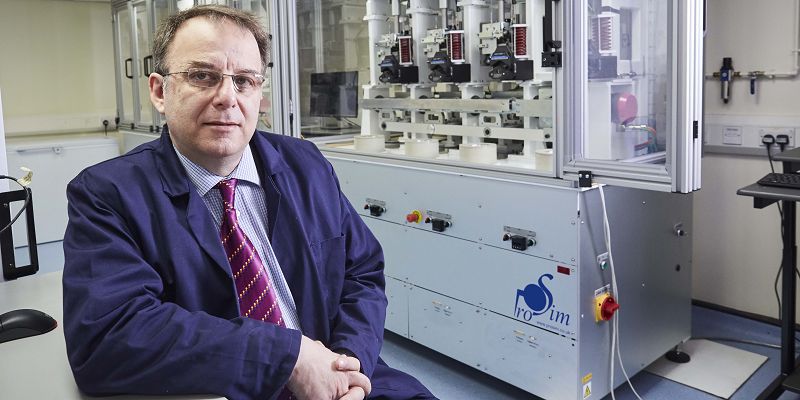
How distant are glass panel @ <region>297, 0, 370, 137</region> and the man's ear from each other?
2075 mm

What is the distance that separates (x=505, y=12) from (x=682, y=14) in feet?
2.96

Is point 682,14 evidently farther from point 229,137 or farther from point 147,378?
point 147,378

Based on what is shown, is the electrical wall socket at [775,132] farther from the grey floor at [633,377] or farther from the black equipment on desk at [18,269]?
the black equipment on desk at [18,269]

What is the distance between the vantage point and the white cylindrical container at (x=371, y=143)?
3107 millimetres

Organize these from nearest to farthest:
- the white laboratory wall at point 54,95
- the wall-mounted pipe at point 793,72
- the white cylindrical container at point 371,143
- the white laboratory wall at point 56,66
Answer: the wall-mounted pipe at point 793,72, the white cylindrical container at point 371,143, the white laboratory wall at point 54,95, the white laboratory wall at point 56,66

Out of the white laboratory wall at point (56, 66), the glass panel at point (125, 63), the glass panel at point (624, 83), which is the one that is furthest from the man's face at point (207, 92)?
the white laboratory wall at point (56, 66)

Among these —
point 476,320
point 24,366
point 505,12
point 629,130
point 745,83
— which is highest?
point 505,12

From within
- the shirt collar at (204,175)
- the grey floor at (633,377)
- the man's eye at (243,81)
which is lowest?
the grey floor at (633,377)

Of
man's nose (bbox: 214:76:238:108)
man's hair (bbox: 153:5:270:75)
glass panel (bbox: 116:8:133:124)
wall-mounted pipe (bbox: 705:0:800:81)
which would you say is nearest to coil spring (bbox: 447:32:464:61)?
wall-mounted pipe (bbox: 705:0:800:81)

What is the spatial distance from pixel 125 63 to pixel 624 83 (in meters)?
4.37

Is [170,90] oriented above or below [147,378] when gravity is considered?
above

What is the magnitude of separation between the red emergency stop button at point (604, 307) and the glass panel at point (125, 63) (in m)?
4.29

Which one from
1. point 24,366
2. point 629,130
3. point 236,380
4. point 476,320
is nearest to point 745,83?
point 629,130

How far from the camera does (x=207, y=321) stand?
1.10 metres
